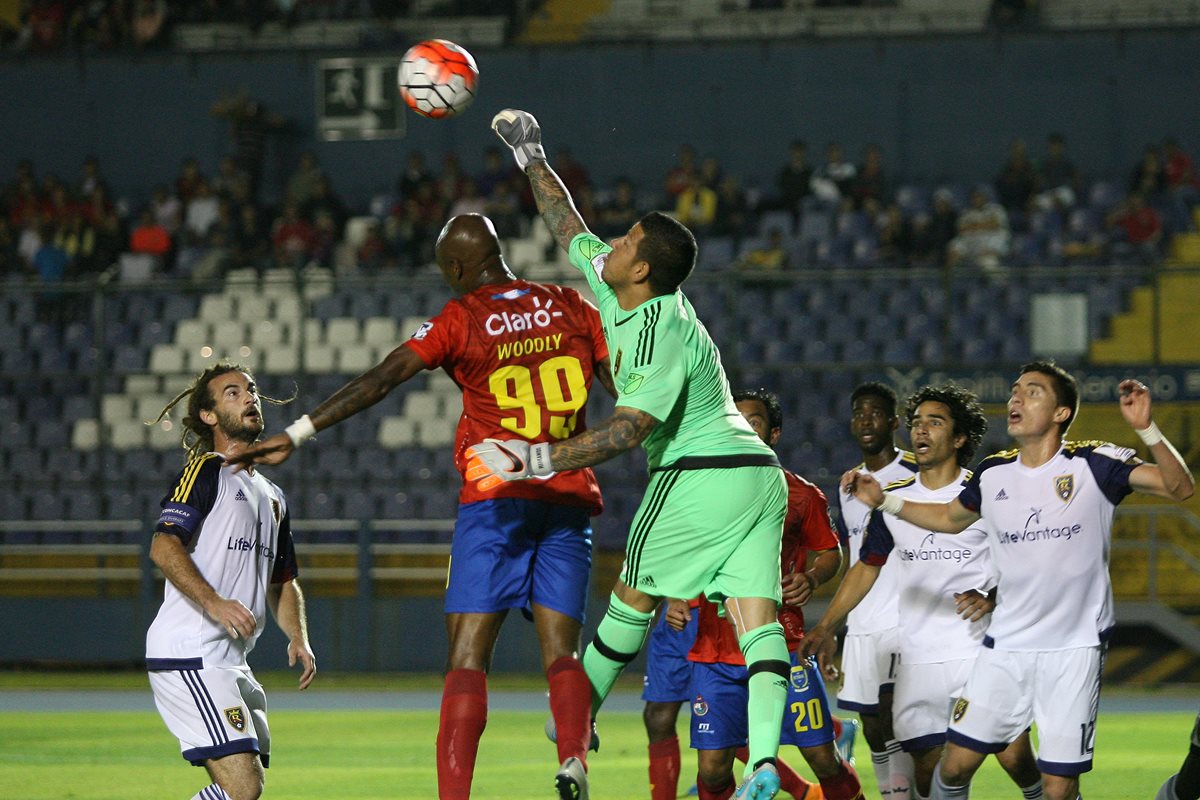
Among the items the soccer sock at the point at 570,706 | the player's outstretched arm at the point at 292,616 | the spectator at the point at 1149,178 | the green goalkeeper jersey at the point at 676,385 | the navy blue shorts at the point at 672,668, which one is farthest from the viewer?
the spectator at the point at 1149,178

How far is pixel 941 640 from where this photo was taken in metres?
7.52

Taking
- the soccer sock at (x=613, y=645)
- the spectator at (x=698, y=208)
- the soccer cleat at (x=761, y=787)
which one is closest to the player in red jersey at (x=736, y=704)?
the soccer sock at (x=613, y=645)

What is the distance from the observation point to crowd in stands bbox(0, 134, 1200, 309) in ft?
62.2

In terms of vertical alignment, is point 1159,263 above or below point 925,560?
above

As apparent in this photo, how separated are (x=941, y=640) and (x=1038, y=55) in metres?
15.5

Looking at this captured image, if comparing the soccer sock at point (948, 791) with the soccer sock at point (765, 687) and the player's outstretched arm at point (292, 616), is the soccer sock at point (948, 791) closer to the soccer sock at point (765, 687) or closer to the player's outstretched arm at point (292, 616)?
the soccer sock at point (765, 687)

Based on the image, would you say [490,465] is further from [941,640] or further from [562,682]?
[941,640]

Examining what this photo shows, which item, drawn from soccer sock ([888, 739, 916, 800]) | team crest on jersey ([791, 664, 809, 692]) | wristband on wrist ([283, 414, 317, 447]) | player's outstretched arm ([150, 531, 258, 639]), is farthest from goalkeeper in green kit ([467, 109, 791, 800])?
soccer sock ([888, 739, 916, 800])

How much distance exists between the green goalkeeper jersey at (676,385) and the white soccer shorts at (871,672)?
6.27 ft

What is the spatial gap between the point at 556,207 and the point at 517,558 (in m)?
1.50

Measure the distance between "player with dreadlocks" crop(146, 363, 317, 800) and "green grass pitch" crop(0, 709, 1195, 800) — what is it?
299 centimetres

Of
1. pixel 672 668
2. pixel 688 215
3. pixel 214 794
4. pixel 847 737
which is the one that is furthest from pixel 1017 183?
pixel 214 794

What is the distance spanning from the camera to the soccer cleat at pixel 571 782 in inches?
220

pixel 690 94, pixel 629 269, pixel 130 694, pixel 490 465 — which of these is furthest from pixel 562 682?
pixel 690 94
